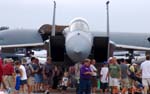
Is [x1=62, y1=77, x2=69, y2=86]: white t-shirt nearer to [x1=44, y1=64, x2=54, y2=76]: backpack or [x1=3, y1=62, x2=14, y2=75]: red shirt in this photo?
[x1=44, y1=64, x2=54, y2=76]: backpack

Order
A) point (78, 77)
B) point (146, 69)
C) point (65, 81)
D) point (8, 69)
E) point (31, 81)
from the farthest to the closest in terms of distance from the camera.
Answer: point (65, 81) < point (31, 81) < point (78, 77) < point (8, 69) < point (146, 69)

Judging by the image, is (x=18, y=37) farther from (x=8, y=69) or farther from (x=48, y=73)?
(x=8, y=69)

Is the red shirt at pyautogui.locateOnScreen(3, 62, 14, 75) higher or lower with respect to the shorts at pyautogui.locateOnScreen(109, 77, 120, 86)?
higher

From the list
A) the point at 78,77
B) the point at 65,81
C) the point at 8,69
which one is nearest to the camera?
the point at 8,69

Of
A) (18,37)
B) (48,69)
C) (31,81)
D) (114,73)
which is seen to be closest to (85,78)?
(114,73)

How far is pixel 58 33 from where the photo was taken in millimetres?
29516

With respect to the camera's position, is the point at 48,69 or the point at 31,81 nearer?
the point at 48,69

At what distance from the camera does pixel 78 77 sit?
19.5 metres

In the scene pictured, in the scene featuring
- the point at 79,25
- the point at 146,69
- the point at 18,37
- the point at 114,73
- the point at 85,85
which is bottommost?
the point at 85,85

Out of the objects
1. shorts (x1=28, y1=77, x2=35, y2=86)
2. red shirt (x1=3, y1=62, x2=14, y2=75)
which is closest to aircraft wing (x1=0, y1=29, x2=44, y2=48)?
shorts (x1=28, y1=77, x2=35, y2=86)

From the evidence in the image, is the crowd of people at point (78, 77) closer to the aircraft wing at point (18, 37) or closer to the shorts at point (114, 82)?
the shorts at point (114, 82)

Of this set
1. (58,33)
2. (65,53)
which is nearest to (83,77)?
(65,53)

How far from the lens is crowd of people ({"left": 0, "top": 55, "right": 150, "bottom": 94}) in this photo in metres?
17.0

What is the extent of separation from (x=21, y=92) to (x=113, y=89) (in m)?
4.26
